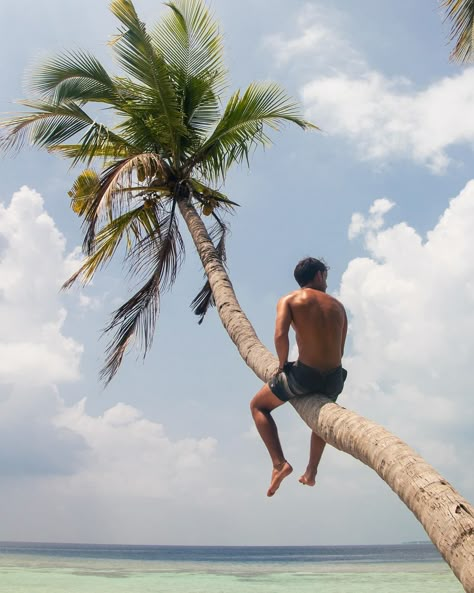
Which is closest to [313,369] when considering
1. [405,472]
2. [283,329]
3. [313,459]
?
[283,329]

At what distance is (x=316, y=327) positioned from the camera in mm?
4410

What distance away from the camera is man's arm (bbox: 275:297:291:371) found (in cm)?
436

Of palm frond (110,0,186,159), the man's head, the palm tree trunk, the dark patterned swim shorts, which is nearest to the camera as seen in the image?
the palm tree trunk

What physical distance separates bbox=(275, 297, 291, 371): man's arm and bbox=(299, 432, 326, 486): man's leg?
844 mm

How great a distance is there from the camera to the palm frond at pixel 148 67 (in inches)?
328

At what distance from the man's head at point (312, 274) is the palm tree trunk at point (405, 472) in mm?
730

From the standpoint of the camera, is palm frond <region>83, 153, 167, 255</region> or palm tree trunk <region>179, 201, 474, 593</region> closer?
palm tree trunk <region>179, 201, 474, 593</region>

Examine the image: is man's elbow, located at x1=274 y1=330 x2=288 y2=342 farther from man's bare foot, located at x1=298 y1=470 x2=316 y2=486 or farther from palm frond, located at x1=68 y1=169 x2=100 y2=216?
palm frond, located at x1=68 y1=169 x2=100 y2=216

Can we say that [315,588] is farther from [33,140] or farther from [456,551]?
[456,551]

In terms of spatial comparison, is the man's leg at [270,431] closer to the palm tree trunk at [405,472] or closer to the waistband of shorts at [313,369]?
the palm tree trunk at [405,472]

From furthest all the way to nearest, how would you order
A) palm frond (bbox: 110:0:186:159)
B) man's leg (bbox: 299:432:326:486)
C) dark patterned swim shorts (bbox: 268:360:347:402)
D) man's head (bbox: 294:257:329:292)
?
1. palm frond (bbox: 110:0:186:159)
2. man's leg (bbox: 299:432:326:486)
3. man's head (bbox: 294:257:329:292)
4. dark patterned swim shorts (bbox: 268:360:347:402)

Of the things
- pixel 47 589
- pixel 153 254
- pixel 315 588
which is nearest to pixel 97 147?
pixel 153 254

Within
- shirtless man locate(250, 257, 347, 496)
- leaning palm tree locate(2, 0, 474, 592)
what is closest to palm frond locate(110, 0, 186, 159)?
leaning palm tree locate(2, 0, 474, 592)

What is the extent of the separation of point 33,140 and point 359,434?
690cm
